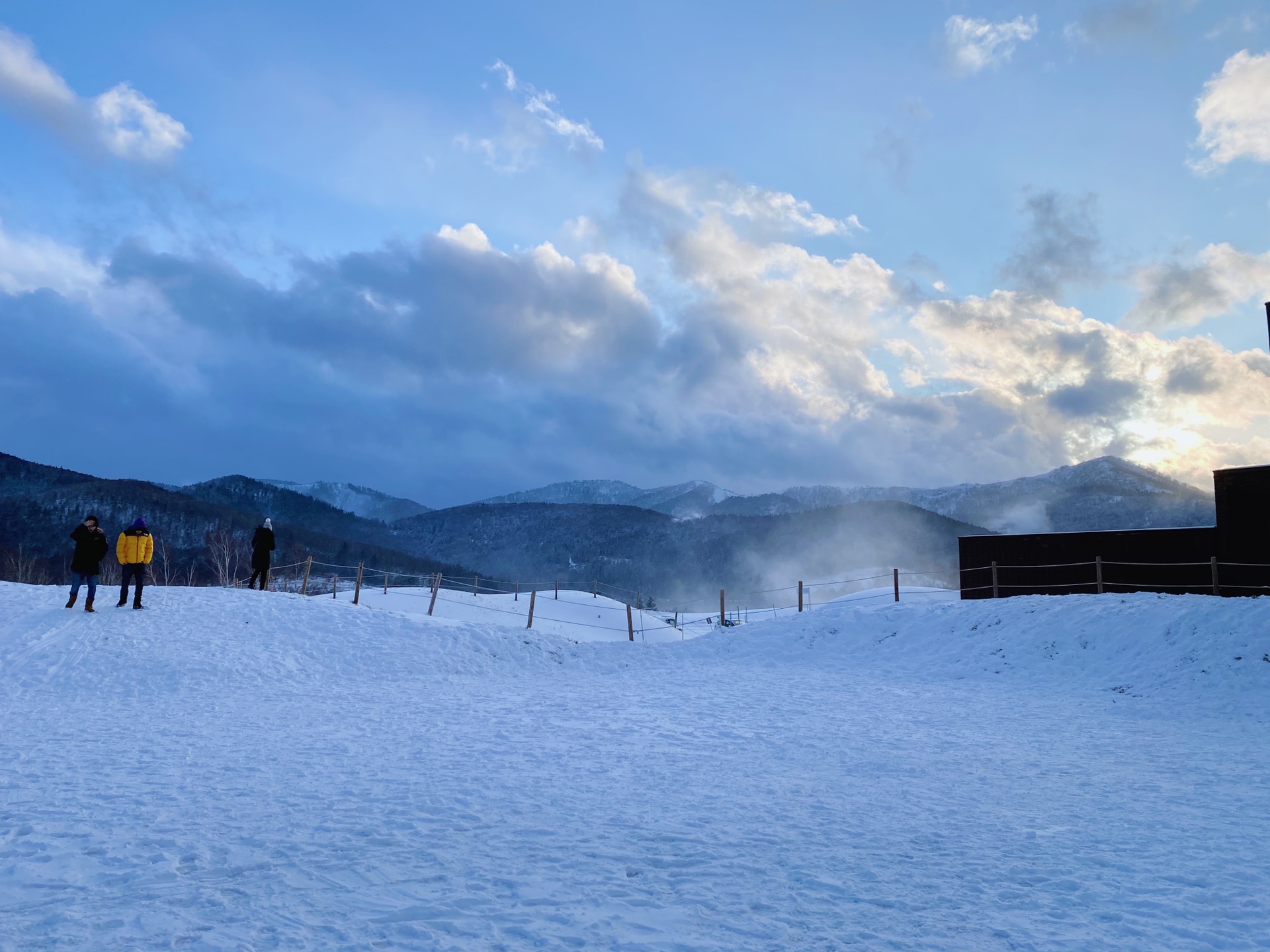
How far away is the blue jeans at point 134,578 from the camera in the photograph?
742 inches

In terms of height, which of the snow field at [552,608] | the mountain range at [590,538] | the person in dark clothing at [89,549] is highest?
the mountain range at [590,538]

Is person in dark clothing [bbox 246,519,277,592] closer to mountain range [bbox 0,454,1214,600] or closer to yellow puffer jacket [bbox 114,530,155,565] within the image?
yellow puffer jacket [bbox 114,530,155,565]

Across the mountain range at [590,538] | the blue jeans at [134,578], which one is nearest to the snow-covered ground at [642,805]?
the blue jeans at [134,578]

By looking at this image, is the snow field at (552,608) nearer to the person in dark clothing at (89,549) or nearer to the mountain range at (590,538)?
the person in dark clothing at (89,549)

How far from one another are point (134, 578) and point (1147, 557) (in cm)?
3002

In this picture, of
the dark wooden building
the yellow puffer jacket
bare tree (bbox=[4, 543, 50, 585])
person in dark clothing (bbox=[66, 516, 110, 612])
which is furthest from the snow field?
bare tree (bbox=[4, 543, 50, 585])

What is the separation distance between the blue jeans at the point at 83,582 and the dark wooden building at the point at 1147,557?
24951 mm

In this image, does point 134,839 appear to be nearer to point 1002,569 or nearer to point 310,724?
point 310,724

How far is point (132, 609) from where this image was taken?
19.4 meters

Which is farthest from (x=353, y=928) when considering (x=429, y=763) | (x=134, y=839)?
(x=429, y=763)

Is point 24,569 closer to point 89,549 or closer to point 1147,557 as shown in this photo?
point 89,549

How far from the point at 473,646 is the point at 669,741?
11.5m

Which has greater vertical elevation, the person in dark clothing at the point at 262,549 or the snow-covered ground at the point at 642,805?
the person in dark clothing at the point at 262,549

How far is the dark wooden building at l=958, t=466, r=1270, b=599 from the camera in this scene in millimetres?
A: 21906
